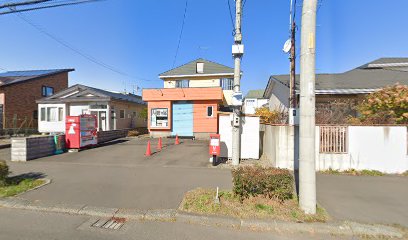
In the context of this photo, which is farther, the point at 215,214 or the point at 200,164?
the point at 200,164

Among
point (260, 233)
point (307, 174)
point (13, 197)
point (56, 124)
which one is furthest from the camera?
point (56, 124)

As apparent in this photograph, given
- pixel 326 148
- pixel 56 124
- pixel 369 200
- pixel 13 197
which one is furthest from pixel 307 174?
pixel 56 124

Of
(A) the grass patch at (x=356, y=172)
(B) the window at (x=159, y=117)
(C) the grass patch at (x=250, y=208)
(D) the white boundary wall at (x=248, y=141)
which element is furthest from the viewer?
(B) the window at (x=159, y=117)

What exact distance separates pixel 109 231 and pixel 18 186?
3.79 m

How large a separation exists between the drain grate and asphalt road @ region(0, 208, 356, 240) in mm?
86

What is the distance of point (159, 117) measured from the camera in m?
18.1

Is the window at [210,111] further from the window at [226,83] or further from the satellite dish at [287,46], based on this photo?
the satellite dish at [287,46]

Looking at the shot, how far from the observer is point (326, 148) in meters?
7.33

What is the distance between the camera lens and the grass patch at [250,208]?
12.8ft

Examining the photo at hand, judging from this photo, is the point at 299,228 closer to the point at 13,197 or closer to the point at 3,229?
the point at 3,229

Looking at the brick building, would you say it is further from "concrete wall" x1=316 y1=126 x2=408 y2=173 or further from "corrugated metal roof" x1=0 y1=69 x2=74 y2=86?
"concrete wall" x1=316 y1=126 x2=408 y2=173

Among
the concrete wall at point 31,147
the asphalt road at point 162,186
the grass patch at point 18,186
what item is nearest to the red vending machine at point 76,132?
the concrete wall at point 31,147

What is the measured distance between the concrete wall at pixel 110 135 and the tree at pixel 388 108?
1388 cm

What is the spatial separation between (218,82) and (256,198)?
21483mm
